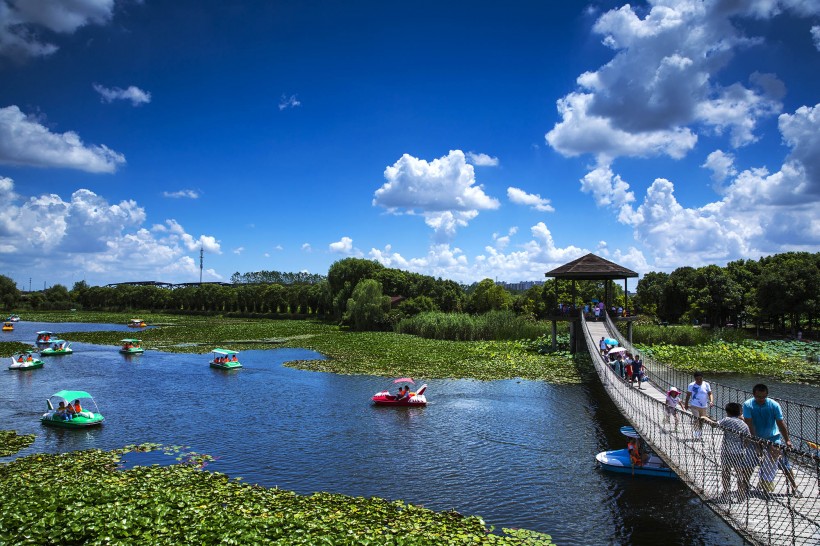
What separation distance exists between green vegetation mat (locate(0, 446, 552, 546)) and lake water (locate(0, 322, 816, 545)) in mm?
1206

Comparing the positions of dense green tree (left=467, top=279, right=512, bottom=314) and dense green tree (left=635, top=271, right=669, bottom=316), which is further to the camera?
dense green tree (left=467, top=279, right=512, bottom=314)

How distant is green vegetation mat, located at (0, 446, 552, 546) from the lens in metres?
10.7

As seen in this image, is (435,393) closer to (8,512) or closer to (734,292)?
(8,512)

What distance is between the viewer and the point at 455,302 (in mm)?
89125

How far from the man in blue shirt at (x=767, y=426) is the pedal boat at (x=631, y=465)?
638cm

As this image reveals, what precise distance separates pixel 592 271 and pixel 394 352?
17264 millimetres

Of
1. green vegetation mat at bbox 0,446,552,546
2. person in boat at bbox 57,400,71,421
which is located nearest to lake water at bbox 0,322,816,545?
person in boat at bbox 57,400,71,421

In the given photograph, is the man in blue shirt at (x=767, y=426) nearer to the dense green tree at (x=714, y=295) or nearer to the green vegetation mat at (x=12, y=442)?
the green vegetation mat at (x=12, y=442)

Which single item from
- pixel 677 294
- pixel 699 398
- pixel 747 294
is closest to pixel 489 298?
pixel 677 294

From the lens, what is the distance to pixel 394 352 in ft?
150

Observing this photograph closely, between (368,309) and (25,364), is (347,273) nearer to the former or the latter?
(368,309)

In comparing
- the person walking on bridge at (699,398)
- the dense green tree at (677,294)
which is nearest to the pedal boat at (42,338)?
the person walking on bridge at (699,398)

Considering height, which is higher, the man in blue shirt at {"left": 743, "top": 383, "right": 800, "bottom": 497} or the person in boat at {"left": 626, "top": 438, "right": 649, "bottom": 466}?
the man in blue shirt at {"left": 743, "top": 383, "right": 800, "bottom": 497}

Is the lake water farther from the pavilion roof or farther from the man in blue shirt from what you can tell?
the pavilion roof
